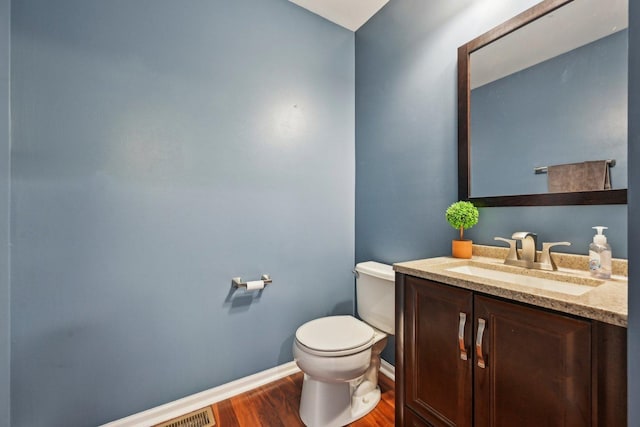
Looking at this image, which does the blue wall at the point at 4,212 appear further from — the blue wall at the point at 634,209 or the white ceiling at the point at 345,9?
the blue wall at the point at 634,209

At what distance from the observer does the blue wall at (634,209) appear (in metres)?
0.48

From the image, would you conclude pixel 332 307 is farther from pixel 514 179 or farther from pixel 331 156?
pixel 514 179

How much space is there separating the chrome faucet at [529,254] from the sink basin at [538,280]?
52mm

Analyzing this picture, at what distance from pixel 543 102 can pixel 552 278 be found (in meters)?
0.74

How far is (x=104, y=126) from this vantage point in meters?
1.29

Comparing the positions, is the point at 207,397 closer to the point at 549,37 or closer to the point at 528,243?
the point at 528,243

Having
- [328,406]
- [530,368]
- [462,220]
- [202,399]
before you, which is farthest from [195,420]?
[462,220]

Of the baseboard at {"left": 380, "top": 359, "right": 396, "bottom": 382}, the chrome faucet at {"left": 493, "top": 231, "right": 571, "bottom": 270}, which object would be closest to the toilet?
the baseboard at {"left": 380, "top": 359, "right": 396, "bottom": 382}

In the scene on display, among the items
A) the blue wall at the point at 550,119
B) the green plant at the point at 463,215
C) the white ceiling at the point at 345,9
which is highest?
the white ceiling at the point at 345,9

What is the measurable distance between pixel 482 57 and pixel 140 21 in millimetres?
1761

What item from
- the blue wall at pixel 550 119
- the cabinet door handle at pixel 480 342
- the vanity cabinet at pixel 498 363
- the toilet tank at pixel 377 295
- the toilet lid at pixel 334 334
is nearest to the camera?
the vanity cabinet at pixel 498 363

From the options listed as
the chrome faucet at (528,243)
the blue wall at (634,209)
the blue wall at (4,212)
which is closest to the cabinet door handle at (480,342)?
the blue wall at (634,209)

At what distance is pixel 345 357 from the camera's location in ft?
4.18

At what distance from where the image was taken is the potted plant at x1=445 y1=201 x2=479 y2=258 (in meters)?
1.28
